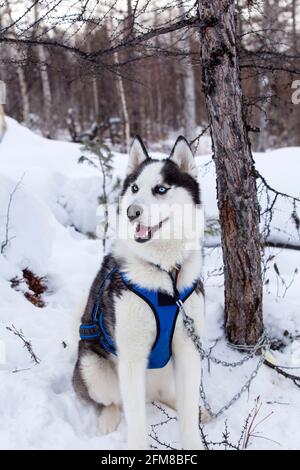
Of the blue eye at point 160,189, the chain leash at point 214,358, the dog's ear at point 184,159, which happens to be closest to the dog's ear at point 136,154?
the dog's ear at point 184,159

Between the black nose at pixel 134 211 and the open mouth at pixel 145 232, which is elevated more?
the black nose at pixel 134 211

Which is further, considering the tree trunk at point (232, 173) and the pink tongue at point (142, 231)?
the tree trunk at point (232, 173)

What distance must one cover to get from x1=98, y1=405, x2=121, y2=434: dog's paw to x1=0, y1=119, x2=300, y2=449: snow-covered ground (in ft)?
0.15

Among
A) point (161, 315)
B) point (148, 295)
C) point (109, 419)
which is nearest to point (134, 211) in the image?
point (148, 295)

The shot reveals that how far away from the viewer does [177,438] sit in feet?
8.46

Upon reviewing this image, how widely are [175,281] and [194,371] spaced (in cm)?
50

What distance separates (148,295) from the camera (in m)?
2.30

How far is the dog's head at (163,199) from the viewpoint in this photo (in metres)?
2.25

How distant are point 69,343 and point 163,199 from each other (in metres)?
1.43

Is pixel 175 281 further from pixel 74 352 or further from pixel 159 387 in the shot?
pixel 74 352

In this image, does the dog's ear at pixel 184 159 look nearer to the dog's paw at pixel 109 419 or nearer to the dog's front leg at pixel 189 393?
the dog's front leg at pixel 189 393

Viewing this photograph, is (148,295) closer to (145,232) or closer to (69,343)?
(145,232)

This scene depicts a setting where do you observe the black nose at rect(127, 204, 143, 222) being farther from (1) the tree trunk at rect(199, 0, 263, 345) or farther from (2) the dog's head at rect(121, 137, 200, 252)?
(1) the tree trunk at rect(199, 0, 263, 345)

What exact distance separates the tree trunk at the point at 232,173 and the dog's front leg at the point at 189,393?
91 centimetres
